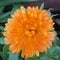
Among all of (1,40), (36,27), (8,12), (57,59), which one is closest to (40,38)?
(36,27)

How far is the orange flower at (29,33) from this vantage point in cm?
96

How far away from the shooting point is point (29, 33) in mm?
957

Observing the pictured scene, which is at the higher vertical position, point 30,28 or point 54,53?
point 30,28

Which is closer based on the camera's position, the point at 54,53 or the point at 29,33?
the point at 29,33

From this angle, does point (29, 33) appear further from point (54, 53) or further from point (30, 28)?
point (54, 53)

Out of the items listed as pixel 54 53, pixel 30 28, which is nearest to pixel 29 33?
pixel 30 28

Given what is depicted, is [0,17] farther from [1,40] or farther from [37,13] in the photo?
[37,13]

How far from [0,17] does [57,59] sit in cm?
70

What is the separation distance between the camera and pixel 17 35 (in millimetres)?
970

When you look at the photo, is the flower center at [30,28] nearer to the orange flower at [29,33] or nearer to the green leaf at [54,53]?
the orange flower at [29,33]

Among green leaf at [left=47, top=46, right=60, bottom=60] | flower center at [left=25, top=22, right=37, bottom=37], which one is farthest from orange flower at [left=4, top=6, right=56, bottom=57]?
green leaf at [left=47, top=46, right=60, bottom=60]

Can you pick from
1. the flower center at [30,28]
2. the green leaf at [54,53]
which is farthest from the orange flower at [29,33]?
the green leaf at [54,53]

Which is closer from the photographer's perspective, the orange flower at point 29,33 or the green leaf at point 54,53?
the orange flower at point 29,33

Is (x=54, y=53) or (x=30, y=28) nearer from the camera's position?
(x=30, y=28)
